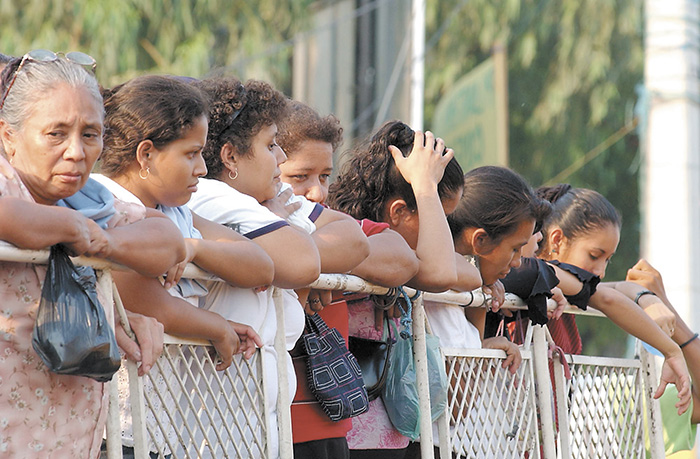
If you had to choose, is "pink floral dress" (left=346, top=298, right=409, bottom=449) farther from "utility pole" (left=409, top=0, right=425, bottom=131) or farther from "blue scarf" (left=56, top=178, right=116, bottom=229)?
"utility pole" (left=409, top=0, right=425, bottom=131)

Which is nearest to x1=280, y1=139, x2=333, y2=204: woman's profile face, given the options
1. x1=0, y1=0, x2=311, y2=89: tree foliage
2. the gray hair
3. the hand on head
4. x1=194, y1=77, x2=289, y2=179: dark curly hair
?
the hand on head

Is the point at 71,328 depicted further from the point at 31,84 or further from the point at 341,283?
the point at 341,283

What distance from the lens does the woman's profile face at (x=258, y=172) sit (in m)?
3.21

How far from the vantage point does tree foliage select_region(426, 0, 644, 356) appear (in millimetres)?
16897

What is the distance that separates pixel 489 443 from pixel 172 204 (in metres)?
1.58

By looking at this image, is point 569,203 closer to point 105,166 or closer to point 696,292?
point 105,166

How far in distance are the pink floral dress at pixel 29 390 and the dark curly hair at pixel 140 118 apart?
0.54m

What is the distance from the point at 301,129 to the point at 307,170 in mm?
147

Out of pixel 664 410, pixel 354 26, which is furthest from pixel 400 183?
pixel 354 26

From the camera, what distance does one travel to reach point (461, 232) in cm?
420

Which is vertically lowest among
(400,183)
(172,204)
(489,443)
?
(489,443)

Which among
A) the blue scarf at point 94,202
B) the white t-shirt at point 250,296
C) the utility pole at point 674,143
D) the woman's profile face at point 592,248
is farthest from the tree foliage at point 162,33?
the blue scarf at point 94,202

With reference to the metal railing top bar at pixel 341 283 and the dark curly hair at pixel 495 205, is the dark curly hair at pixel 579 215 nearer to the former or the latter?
the metal railing top bar at pixel 341 283

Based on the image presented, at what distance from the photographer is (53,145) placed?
2385 millimetres
